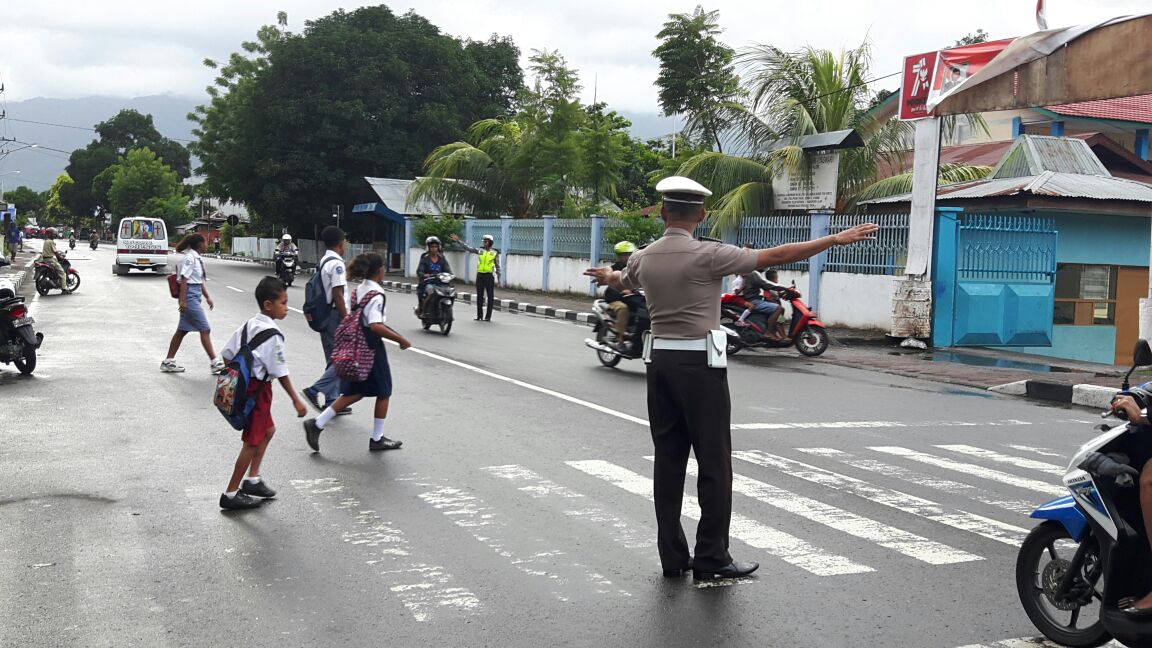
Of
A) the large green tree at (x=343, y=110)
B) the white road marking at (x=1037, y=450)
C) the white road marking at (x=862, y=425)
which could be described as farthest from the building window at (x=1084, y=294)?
the large green tree at (x=343, y=110)

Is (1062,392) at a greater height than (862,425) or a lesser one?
greater

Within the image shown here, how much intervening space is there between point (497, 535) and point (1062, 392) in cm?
964

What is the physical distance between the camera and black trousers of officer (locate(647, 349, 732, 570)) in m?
4.86

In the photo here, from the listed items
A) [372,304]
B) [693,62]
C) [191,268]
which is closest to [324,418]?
[372,304]

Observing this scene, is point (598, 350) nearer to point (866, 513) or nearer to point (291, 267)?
point (866, 513)

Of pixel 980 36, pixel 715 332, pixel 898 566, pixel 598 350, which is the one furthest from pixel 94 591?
pixel 980 36

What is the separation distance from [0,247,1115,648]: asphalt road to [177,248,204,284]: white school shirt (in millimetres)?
1643

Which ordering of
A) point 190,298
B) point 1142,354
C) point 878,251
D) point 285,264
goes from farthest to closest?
point 285,264 → point 878,251 → point 190,298 → point 1142,354

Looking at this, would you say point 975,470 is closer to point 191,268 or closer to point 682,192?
point 682,192

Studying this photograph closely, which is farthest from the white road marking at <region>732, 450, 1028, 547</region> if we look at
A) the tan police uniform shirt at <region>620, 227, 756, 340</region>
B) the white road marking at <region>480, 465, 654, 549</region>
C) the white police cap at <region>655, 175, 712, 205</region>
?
the white police cap at <region>655, 175, 712, 205</region>

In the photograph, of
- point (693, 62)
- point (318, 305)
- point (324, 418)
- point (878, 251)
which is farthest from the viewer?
Result: point (693, 62)

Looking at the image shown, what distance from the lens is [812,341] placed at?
16.3 m

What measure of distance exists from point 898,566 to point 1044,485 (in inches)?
101

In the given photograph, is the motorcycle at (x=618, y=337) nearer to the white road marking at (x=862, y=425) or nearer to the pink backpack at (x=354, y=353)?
the white road marking at (x=862, y=425)
